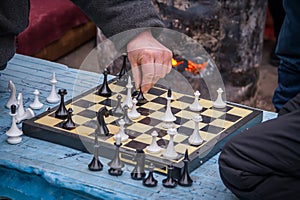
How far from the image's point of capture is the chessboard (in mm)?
1690

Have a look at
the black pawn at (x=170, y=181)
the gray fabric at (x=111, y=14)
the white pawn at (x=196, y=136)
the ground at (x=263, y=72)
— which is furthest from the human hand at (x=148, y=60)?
the ground at (x=263, y=72)

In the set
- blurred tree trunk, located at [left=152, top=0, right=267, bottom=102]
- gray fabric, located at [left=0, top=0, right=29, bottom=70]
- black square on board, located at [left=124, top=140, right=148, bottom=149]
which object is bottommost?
blurred tree trunk, located at [left=152, top=0, right=267, bottom=102]

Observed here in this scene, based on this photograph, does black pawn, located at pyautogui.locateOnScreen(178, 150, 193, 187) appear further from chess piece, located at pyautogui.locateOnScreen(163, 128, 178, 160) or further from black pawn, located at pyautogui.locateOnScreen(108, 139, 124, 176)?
black pawn, located at pyautogui.locateOnScreen(108, 139, 124, 176)

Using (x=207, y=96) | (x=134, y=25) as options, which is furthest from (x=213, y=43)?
(x=134, y=25)

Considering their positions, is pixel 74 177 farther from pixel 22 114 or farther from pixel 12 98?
pixel 12 98

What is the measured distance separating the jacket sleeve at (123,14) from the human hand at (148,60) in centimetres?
6

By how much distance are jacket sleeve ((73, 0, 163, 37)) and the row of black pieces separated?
1.29 feet

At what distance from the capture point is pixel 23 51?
3.64m

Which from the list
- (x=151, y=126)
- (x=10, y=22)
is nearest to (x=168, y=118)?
(x=151, y=126)

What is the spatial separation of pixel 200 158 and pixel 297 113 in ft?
1.00

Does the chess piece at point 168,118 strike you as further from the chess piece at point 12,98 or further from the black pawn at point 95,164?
the chess piece at point 12,98

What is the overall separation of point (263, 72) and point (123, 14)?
2557mm

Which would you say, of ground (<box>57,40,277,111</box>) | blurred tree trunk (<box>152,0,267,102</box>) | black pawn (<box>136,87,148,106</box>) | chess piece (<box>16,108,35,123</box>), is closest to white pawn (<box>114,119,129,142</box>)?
black pawn (<box>136,87,148,106</box>)

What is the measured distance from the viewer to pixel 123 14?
6.08ft
